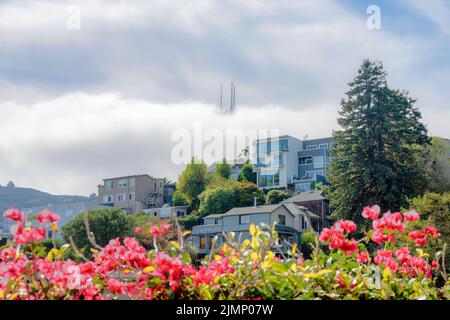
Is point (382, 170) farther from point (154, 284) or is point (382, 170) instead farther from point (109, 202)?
point (109, 202)

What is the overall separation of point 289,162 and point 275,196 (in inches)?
348

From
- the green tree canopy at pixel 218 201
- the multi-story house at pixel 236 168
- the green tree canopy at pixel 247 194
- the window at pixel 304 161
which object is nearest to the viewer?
the green tree canopy at pixel 218 201

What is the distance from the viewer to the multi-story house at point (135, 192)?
7862cm

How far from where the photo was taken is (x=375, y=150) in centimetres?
4203

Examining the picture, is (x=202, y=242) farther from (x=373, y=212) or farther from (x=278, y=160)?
(x=373, y=212)

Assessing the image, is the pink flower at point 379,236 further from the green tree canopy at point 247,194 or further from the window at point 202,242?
the green tree canopy at point 247,194

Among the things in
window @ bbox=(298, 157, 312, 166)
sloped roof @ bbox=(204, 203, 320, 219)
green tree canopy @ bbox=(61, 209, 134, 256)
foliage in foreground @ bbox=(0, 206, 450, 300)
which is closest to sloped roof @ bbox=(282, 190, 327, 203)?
sloped roof @ bbox=(204, 203, 320, 219)

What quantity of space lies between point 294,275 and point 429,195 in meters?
33.1

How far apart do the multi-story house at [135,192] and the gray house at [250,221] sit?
22150mm

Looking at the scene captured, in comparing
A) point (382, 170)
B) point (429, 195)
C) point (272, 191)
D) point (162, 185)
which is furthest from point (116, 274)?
point (162, 185)

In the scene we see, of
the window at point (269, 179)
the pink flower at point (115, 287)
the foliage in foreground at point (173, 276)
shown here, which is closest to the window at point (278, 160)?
the window at point (269, 179)

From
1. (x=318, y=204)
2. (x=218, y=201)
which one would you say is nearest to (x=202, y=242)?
(x=218, y=201)

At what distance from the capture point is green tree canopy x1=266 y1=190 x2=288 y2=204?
63844 millimetres
